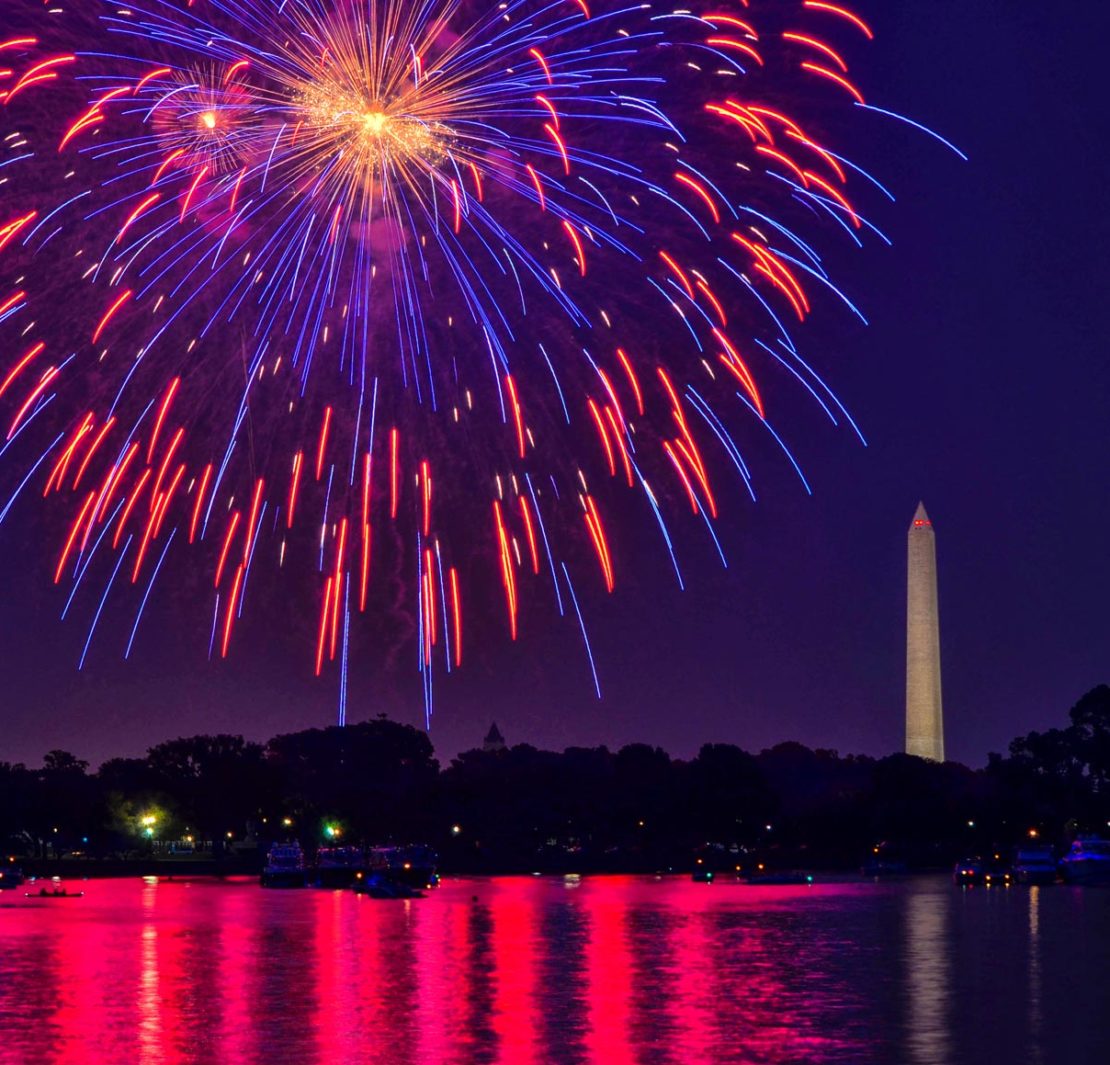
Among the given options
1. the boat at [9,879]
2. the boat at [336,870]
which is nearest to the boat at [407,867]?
the boat at [336,870]

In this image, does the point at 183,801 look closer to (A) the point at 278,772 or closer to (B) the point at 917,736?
(A) the point at 278,772

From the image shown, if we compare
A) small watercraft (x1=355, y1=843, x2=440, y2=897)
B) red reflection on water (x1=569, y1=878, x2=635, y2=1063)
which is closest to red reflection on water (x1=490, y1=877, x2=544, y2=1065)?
red reflection on water (x1=569, y1=878, x2=635, y2=1063)

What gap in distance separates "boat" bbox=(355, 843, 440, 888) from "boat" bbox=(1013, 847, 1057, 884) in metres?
29.6

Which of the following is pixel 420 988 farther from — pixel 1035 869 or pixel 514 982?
pixel 1035 869

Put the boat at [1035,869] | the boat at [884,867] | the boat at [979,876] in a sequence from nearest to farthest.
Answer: the boat at [979,876], the boat at [1035,869], the boat at [884,867]

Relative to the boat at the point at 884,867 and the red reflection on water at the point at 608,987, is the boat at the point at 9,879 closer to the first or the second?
the red reflection on water at the point at 608,987

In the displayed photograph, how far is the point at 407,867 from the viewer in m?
85.0

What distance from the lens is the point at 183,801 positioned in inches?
6344

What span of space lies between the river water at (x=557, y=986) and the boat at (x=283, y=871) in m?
27.5

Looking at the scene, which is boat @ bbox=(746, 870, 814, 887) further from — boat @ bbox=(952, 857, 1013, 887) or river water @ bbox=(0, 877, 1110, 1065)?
river water @ bbox=(0, 877, 1110, 1065)

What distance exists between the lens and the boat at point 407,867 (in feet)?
277

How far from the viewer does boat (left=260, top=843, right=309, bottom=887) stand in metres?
87.1

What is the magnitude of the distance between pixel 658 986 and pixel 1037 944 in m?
14.8

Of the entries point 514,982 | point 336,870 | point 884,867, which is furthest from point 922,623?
point 514,982
